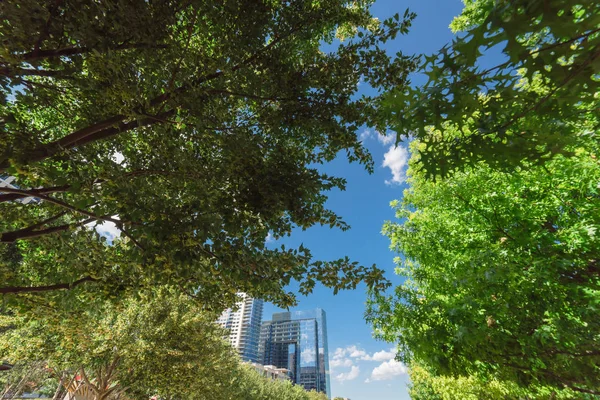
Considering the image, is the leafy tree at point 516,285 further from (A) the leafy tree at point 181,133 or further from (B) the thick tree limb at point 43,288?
(B) the thick tree limb at point 43,288

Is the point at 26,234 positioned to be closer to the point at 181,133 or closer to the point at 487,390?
the point at 181,133

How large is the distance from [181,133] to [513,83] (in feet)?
16.0

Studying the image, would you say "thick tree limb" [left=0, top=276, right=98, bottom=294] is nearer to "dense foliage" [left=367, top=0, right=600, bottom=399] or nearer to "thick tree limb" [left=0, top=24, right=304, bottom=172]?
"thick tree limb" [left=0, top=24, right=304, bottom=172]

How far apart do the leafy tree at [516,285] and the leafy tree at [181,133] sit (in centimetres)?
303

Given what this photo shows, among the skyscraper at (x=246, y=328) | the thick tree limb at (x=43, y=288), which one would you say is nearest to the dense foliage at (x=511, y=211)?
the thick tree limb at (x=43, y=288)

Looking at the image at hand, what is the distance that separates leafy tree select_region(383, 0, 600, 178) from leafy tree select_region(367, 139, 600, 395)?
2421 millimetres

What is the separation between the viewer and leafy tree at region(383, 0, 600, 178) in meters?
1.39

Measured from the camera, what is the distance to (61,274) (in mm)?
5301

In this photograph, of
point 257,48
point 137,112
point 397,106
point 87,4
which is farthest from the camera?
point 257,48

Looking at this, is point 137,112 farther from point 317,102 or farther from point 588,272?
point 588,272

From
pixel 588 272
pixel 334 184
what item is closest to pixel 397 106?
pixel 334 184

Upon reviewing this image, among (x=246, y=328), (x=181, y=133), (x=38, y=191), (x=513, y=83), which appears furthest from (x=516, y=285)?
(x=246, y=328)

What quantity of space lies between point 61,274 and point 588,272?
36.0 feet

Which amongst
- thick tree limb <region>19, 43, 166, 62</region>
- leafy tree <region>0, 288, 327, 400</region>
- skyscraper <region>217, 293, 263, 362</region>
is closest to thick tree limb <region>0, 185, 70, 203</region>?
thick tree limb <region>19, 43, 166, 62</region>
